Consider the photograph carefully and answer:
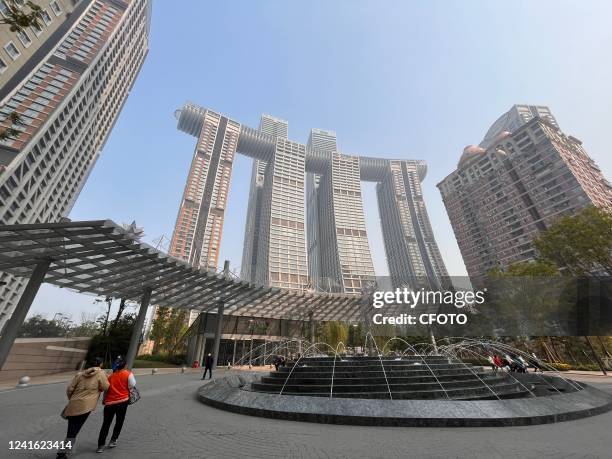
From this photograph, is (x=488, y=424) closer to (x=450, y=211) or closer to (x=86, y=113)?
(x=86, y=113)

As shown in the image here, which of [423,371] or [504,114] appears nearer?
[423,371]

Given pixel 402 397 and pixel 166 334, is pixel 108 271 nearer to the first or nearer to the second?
pixel 402 397

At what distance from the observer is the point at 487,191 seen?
260 feet

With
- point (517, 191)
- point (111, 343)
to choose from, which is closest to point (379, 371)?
point (111, 343)

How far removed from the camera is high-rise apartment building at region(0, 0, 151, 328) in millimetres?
28625

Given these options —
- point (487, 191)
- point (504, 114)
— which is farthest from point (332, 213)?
point (504, 114)

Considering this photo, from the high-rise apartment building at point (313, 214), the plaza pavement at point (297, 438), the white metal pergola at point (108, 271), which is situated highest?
the high-rise apartment building at point (313, 214)

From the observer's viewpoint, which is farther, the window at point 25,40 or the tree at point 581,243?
the window at point 25,40

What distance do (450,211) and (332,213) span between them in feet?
150

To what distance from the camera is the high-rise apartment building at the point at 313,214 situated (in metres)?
98.6

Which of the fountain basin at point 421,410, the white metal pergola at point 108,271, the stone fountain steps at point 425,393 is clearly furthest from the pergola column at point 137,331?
the stone fountain steps at point 425,393

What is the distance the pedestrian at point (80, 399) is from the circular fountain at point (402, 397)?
3.83 m

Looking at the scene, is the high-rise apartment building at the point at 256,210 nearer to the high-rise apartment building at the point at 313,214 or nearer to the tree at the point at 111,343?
the high-rise apartment building at the point at 313,214

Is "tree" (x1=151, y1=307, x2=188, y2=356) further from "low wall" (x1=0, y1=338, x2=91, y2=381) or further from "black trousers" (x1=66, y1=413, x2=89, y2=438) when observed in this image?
"black trousers" (x1=66, y1=413, x2=89, y2=438)
